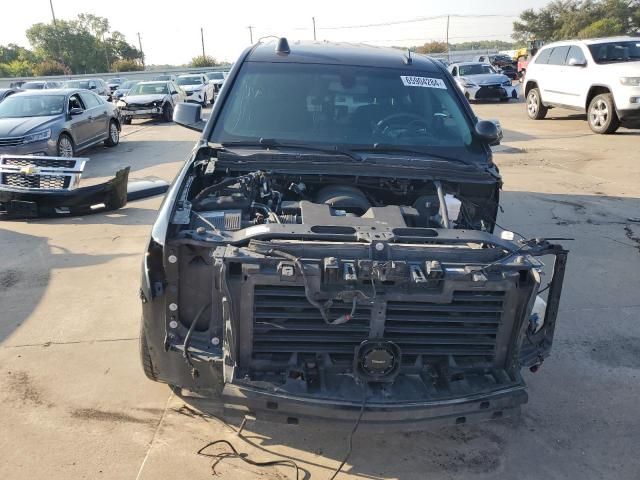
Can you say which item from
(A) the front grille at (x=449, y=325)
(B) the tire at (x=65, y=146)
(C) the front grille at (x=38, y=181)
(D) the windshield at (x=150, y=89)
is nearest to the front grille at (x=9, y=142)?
(B) the tire at (x=65, y=146)

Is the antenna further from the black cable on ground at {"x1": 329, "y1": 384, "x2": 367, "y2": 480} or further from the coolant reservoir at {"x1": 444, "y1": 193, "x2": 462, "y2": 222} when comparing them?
the black cable on ground at {"x1": 329, "y1": 384, "x2": 367, "y2": 480}

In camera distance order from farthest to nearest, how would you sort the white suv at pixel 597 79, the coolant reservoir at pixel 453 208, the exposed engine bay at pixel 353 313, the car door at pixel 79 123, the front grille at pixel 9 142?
1. the white suv at pixel 597 79
2. the car door at pixel 79 123
3. the front grille at pixel 9 142
4. the coolant reservoir at pixel 453 208
5. the exposed engine bay at pixel 353 313

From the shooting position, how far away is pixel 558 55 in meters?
14.4

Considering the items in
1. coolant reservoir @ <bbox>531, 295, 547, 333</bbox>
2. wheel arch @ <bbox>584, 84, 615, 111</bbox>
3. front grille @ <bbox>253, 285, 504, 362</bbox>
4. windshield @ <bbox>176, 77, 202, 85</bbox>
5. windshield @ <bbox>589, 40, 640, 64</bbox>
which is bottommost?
windshield @ <bbox>176, 77, 202, 85</bbox>

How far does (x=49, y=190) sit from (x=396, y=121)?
16.2 feet

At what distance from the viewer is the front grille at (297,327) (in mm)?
2451

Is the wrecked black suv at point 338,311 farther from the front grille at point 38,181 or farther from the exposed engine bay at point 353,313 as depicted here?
the front grille at point 38,181

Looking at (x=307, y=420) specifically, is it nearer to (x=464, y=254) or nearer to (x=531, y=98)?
(x=464, y=254)

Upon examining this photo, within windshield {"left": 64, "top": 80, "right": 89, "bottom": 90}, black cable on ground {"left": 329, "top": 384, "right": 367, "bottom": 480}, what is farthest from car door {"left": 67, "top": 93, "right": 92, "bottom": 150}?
windshield {"left": 64, "top": 80, "right": 89, "bottom": 90}

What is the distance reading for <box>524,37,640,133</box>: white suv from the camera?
11.8 m

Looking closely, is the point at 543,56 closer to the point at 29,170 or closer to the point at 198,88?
the point at 29,170

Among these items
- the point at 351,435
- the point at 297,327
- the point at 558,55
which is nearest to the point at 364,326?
the point at 297,327

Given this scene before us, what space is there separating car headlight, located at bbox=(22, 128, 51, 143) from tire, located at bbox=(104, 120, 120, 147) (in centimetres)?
327

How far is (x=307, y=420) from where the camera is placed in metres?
2.47
